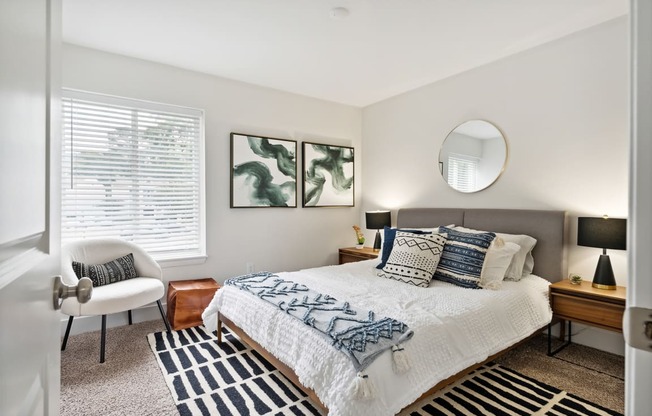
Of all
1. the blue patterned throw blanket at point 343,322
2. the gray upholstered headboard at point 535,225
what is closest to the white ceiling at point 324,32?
the gray upholstered headboard at point 535,225

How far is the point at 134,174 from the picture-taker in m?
3.39

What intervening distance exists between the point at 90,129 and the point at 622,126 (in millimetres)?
4594

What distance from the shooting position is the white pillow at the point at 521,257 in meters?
2.80

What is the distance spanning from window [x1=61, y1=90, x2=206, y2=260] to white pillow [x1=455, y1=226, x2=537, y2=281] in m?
3.07

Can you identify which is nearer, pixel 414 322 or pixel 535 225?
pixel 414 322

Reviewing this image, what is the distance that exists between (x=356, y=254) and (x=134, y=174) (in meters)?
2.69

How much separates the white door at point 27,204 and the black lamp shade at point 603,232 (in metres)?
3.12

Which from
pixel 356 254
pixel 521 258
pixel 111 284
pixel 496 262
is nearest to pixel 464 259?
pixel 496 262

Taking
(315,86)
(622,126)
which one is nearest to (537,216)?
(622,126)

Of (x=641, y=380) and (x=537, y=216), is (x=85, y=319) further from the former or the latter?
(x=537, y=216)

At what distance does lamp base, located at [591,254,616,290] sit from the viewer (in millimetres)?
2475

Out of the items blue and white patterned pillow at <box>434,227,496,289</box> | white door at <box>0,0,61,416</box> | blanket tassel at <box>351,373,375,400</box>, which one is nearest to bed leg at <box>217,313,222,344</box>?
blanket tassel at <box>351,373,375,400</box>

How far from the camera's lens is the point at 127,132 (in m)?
3.36

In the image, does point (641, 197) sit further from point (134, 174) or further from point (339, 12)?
point (134, 174)
